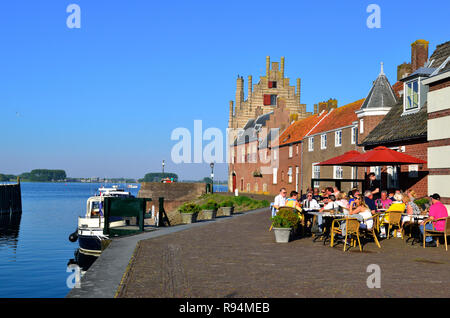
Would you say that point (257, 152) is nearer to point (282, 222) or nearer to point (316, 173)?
point (316, 173)

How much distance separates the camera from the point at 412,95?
24.4 meters

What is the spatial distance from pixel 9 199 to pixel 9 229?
711 inches

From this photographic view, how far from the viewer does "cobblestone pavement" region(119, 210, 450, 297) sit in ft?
26.2

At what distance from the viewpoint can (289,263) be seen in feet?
35.9

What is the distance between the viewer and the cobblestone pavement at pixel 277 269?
314 inches

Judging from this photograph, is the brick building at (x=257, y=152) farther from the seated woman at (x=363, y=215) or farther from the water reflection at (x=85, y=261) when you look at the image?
the seated woman at (x=363, y=215)

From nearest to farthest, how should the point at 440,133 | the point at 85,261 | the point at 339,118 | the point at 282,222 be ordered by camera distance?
the point at 282,222, the point at 440,133, the point at 85,261, the point at 339,118

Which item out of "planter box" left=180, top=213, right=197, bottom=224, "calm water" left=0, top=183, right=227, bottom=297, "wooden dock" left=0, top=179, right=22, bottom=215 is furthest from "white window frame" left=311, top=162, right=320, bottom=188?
"wooden dock" left=0, top=179, right=22, bottom=215

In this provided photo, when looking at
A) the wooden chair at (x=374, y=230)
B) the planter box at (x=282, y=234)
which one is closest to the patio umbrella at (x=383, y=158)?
the wooden chair at (x=374, y=230)

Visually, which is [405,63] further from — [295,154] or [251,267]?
[251,267]

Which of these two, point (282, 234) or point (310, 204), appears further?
point (310, 204)

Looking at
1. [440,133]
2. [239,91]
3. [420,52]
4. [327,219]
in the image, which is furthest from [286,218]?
[239,91]

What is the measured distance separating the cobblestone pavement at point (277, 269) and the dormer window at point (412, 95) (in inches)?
428
